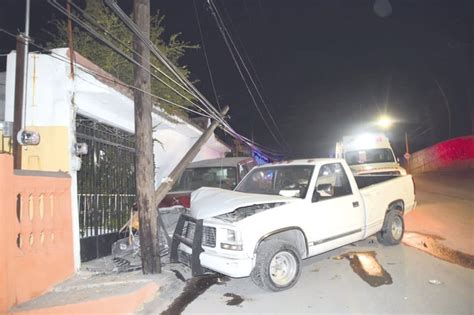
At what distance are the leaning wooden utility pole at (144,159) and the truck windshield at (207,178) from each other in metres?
3.36

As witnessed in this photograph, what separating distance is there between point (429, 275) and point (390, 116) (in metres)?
34.3

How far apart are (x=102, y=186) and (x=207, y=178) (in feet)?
9.68

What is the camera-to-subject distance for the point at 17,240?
5.05 metres

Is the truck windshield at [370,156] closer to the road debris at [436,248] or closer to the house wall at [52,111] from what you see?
the road debris at [436,248]

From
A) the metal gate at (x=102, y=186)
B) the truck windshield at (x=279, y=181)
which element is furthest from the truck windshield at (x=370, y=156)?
the metal gate at (x=102, y=186)

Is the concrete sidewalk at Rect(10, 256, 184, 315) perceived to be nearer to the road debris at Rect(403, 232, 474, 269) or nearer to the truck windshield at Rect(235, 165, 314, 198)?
the truck windshield at Rect(235, 165, 314, 198)

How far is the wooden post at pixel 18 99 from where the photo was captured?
6.07 m

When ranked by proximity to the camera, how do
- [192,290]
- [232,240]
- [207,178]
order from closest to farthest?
1. [232,240]
2. [192,290]
3. [207,178]

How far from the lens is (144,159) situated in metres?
6.36

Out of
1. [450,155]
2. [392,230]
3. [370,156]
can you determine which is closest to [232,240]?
[392,230]

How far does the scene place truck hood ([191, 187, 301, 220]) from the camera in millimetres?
5812

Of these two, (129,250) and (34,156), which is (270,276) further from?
(34,156)

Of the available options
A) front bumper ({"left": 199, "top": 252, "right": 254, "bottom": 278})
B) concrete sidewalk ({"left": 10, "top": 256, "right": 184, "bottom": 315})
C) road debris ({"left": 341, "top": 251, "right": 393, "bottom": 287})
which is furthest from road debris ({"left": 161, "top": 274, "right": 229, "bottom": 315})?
road debris ({"left": 341, "top": 251, "right": 393, "bottom": 287})

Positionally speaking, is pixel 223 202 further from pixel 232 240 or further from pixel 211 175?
pixel 211 175
